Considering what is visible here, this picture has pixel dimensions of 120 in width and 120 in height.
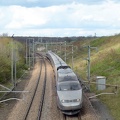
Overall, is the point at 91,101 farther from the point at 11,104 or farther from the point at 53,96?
the point at 11,104

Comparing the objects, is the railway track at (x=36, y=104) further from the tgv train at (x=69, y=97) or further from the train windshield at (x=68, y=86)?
the train windshield at (x=68, y=86)

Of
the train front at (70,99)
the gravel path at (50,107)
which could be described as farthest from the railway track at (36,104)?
the train front at (70,99)

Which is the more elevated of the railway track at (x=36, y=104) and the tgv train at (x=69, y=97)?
the tgv train at (x=69, y=97)

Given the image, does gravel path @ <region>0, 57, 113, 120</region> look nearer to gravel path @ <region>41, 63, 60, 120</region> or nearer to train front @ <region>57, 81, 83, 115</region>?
gravel path @ <region>41, 63, 60, 120</region>

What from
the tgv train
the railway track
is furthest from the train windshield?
the railway track

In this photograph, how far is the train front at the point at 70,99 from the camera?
25141 mm

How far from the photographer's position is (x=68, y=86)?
1111 inches

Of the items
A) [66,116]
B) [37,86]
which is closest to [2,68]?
[37,86]

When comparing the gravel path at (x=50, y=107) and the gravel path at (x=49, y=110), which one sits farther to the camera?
the gravel path at (x=50, y=107)

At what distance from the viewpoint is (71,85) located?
28.3 meters

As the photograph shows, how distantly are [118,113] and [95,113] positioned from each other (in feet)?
6.27

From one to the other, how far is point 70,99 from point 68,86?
2781 mm

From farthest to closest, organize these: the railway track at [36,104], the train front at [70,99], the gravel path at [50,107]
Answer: the railway track at [36,104] < the gravel path at [50,107] < the train front at [70,99]

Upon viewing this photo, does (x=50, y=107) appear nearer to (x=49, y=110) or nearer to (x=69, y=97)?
(x=49, y=110)
